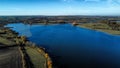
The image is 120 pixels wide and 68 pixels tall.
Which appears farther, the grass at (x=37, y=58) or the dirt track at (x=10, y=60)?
the dirt track at (x=10, y=60)

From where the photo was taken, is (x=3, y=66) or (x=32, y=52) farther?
(x=32, y=52)

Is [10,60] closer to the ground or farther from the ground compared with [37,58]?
closer to the ground

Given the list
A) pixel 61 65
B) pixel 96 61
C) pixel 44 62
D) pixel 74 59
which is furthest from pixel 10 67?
pixel 96 61

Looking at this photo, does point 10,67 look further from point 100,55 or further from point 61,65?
point 100,55

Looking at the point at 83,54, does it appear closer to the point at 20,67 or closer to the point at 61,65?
the point at 61,65

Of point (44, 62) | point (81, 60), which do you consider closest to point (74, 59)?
point (81, 60)

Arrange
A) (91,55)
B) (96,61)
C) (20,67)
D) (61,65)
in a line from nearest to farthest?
(20,67), (61,65), (96,61), (91,55)

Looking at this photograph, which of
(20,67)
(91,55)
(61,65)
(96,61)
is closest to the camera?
(20,67)

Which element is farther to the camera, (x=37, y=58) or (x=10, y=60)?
(x=37, y=58)

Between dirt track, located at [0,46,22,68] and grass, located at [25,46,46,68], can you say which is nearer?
grass, located at [25,46,46,68]
